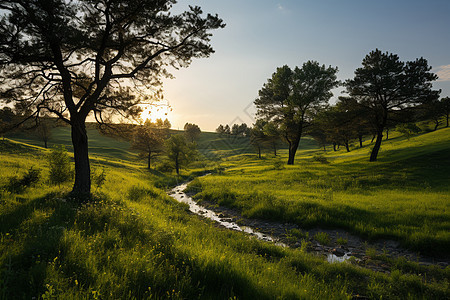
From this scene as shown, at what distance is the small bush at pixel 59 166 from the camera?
1238 cm

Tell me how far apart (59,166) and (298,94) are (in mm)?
28716

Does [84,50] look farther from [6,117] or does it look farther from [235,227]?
[235,227]

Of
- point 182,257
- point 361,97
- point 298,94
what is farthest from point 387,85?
point 182,257

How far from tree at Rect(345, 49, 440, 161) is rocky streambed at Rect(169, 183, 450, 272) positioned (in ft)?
73.8

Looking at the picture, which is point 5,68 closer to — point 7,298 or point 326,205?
point 7,298

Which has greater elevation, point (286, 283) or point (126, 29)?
point (126, 29)

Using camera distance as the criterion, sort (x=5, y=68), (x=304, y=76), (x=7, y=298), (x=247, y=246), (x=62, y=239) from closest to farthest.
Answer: (x=7, y=298) → (x=62, y=239) → (x=247, y=246) → (x=5, y=68) → (x=304, y=76)

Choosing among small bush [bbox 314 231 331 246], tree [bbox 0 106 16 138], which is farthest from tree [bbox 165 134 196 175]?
small bush [bbox 314 231 331 246]

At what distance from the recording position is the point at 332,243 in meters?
9.81

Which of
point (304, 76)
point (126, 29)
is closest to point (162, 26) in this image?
point (126, 29)

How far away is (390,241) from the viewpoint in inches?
367

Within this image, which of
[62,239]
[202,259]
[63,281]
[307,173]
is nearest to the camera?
[63,281]

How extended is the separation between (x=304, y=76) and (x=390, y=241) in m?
25.7

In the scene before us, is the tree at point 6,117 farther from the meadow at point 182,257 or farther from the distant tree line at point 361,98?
the distant tree line at point 361,98
